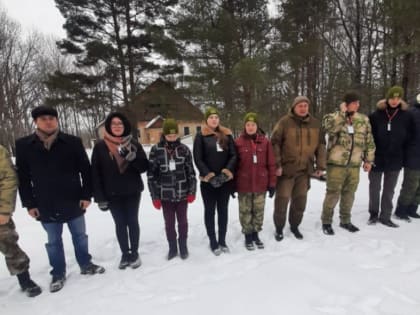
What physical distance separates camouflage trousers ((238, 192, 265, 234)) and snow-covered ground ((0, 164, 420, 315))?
0.96ft

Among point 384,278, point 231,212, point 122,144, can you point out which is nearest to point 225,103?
point 231,212

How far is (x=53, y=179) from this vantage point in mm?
2635

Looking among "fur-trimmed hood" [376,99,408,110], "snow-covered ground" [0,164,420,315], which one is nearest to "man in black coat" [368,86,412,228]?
"fur-trimmed hood" [376,99,408,110]

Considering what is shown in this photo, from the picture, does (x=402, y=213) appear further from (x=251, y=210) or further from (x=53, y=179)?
(x=53, y=179)

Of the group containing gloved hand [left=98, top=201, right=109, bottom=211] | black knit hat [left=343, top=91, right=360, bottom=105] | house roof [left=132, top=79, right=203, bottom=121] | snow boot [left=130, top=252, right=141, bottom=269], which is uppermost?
house roof [left=132, top=79, right=203, bottom=121]

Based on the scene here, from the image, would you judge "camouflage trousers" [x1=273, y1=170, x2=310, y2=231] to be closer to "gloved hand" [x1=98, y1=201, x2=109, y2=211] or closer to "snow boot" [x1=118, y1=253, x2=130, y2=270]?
"snow boot" [x1=118, y1=253, x2=130, y2=270]

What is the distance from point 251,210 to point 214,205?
513 millimetres

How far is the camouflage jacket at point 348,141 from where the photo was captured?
3516 millimetres

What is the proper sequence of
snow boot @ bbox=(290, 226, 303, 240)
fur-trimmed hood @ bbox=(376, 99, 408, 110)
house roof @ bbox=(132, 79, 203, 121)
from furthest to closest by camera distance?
1. house roof @ bbox=(132, 79, 203, 121)
2. fur-trimmed hood @ bbox=(376, 99, 408, 110)
3. snow boot @ bbox=(290, 226, 303, 240)

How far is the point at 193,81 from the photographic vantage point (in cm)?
934

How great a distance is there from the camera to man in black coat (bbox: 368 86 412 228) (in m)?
3.68

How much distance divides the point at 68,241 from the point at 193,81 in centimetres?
703

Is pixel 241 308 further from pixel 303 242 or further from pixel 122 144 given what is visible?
pixel 122 144

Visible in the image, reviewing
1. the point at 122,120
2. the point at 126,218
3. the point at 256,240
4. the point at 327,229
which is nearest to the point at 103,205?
the point at 126,218
